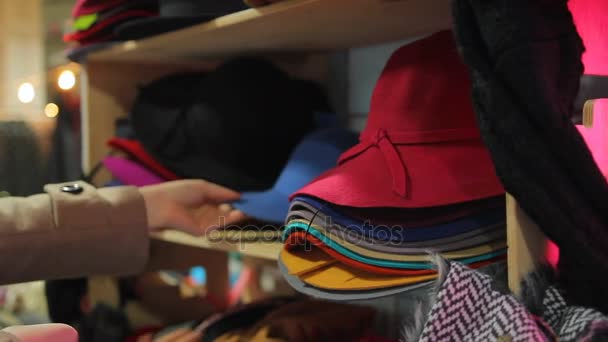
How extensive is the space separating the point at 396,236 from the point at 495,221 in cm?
12

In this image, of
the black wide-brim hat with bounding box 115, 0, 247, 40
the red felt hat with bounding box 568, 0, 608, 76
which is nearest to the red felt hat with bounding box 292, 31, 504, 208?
the red felt hat with bounding box 568, 0, 608, 76

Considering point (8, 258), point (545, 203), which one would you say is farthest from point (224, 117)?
point (545, 203)

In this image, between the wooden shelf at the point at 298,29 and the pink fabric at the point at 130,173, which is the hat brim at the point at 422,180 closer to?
the wooden shelf at the point at 298,29

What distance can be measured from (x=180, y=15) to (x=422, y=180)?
0.56m

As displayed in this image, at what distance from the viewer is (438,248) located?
0.67m

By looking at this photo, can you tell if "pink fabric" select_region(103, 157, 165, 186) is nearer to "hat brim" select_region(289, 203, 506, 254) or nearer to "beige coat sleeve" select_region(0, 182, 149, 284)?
"beige coat sleeve" select_region(0, 182, 149, 284)

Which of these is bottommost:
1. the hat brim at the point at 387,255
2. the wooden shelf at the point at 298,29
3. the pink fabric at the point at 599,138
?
the hat brim at the point at 387,255

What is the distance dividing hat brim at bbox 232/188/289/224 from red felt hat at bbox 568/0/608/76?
0.52m

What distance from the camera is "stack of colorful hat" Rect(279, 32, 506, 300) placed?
0.67m

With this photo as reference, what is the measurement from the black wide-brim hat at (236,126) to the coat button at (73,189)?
0.72 ft

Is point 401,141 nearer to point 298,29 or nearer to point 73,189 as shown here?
point 298,29

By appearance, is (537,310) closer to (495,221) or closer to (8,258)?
(495,221)

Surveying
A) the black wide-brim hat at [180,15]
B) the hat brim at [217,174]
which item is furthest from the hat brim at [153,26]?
the hat brim at [217,174]

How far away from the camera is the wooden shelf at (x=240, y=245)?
0.84m
